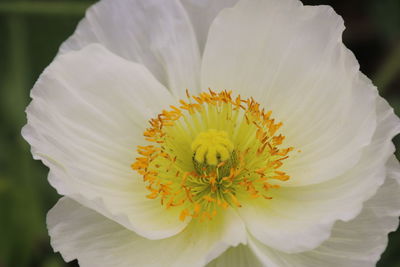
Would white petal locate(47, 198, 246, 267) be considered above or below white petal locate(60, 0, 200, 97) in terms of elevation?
below

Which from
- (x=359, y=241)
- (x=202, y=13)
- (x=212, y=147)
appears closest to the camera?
(x=359, y=241)

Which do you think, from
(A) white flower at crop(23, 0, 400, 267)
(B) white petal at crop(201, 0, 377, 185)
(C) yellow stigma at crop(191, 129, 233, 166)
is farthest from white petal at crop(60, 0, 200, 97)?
(C) yellow stigma at crop(191, 129, 233, 166)

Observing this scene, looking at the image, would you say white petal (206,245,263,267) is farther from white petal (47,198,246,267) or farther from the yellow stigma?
the yellow stigma

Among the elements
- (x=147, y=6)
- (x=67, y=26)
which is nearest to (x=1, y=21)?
(x=67, y=26)

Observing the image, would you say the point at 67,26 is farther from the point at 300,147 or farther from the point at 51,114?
the point at 300,147

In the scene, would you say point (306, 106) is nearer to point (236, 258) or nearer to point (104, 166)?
point (236, 258)

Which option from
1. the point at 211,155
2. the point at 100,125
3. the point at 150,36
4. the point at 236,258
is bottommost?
the point at 236,258

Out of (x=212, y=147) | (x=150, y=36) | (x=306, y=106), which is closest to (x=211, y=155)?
(x=212, y=147)
